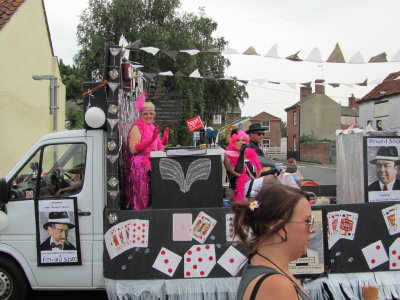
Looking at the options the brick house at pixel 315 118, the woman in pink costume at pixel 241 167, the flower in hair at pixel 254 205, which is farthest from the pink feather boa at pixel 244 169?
the brick house at pixel 315 118

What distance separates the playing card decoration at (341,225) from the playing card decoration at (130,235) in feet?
6.03

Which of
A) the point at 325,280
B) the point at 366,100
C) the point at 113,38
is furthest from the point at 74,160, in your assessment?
the point at 366,100

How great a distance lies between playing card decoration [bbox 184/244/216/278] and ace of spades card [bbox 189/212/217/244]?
91mm

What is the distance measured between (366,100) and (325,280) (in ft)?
107

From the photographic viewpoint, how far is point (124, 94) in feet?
15.6

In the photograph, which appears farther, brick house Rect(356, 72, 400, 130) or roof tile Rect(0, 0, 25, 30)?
brick house Rect(356, 72, 400, 130)

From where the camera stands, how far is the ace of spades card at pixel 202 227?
4047mm

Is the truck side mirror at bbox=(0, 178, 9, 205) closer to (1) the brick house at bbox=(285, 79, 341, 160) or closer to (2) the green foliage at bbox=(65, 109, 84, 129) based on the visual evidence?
(2) the green foliage at bbox=(65, 109, 84, 129)

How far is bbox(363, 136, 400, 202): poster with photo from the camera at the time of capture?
14.1 feet

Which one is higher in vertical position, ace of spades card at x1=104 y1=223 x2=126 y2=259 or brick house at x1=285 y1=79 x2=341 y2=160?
brick house at x1=285 y1=79 x2=341 y2=160

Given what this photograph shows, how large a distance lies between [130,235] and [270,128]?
67.8m

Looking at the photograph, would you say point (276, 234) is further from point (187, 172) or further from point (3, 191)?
point (3, 191)

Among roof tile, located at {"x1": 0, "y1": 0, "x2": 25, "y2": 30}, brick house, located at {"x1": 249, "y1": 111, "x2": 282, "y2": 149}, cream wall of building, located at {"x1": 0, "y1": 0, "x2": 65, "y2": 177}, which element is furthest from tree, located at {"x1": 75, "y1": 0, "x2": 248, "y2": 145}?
brick house, located at {"x1": 249, "y1": 111, "x2": 282, "y2": 149}

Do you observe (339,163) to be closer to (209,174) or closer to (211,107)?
(209,174)
